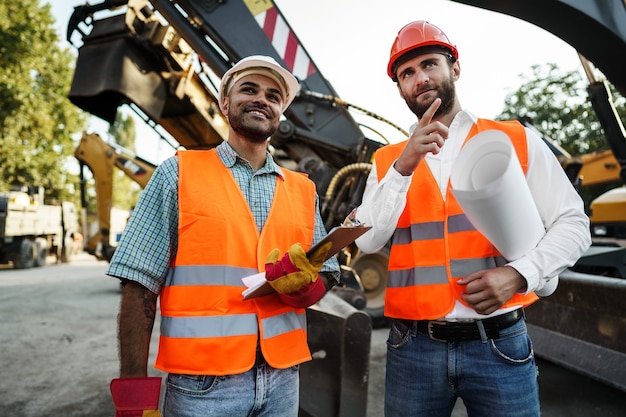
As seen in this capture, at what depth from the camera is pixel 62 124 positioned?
2355cm

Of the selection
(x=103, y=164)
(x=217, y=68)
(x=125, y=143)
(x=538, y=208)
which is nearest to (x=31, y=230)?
(x=103, y=164)

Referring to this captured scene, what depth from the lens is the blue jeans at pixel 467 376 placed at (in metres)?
1.46

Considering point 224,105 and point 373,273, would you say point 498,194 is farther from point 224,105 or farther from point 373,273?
point 373,273

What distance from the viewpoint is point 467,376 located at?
149 centimetres

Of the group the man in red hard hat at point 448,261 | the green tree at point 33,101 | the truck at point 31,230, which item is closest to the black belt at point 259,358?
the man in red hard hat at point 448,261

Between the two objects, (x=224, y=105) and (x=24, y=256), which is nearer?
(x=224, y=105)

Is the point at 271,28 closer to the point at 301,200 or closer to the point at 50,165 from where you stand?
the point at 301,200

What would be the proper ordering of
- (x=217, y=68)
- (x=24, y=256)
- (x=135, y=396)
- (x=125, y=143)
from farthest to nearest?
(x=125, y=143) → (x=24, y=256) → (x=217, y=68) → (x=135, y=396)

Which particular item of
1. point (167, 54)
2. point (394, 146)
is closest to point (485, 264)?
point (394, 146)

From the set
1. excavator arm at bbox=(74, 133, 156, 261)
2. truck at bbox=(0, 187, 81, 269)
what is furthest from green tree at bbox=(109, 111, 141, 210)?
excavator arm at bbox=(74, 133, 156, 261)

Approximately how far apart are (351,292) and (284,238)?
9.64ft

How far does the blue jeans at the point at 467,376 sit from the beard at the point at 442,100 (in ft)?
2.83

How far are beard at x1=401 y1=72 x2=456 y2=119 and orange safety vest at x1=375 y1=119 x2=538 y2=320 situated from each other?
138 millimetres

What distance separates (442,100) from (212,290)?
3.73ft
